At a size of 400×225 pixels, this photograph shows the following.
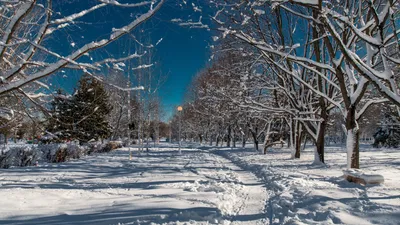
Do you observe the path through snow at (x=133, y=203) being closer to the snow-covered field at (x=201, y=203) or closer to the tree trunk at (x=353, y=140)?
the snow-covered field at (x=201, y=203)

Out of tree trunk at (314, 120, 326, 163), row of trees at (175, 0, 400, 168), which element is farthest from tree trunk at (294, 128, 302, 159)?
tree trunk at (314, 120, 326, 163)

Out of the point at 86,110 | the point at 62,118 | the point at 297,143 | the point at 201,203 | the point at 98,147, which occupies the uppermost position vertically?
the point at 86,110

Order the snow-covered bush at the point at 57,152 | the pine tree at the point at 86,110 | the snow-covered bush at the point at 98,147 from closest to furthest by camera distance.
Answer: the pine tree at the point at 86,110
the snow-covered bush at the point at 57,152
the snow-covered bush at the point at 98,147

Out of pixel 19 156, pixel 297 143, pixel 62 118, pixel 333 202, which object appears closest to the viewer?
pixel 333 202

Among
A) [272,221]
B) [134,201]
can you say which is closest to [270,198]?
[272,221]

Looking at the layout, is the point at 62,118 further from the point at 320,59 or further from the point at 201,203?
the point at 320,59

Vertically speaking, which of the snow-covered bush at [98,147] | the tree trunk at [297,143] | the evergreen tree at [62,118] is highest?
the evergreen tree at [62,118]

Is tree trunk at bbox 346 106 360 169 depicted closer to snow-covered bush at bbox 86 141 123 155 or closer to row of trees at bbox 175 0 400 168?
row of trees at bbox 175 0 400 168

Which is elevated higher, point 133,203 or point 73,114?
point 73,114

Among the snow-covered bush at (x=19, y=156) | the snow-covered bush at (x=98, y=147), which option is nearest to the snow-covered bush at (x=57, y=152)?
the snow-covered bush at (x=19, y=156)

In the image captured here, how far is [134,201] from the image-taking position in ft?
18.9

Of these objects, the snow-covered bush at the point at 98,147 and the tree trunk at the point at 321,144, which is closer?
the tree trunk at the point at 321,144

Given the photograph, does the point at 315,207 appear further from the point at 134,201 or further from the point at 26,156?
the point at 26,156

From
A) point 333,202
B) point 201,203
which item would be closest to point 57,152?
point 201,203
